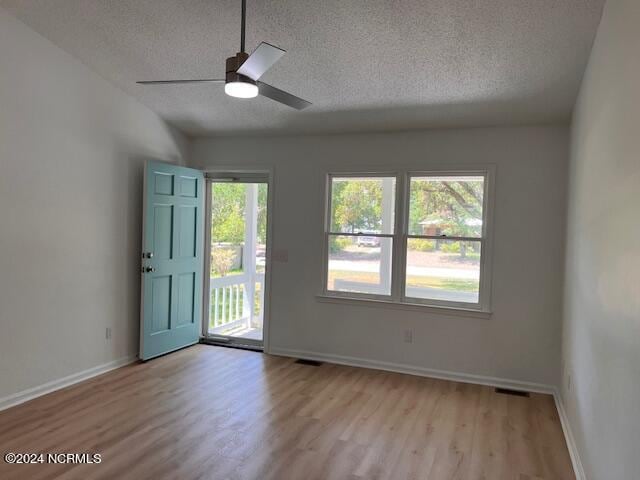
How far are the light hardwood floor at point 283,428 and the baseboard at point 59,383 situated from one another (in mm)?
78

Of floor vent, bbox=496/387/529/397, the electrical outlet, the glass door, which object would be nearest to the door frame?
the glass door

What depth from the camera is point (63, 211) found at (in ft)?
12.3

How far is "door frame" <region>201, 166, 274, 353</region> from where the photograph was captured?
16.4 feet

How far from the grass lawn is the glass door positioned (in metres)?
1.11

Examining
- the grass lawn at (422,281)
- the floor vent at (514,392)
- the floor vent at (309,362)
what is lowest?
the floor vent at (309,362)

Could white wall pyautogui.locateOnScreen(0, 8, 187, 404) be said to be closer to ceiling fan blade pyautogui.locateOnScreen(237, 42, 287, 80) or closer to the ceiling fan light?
the ceiling fan light

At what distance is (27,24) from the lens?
11.1 feet

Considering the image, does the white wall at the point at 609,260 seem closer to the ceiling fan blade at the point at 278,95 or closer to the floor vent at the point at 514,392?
the floor vent at the point at 514,392

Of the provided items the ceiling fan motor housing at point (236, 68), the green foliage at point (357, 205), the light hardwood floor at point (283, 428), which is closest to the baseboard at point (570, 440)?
the light hardwood floor at point (283, 428)

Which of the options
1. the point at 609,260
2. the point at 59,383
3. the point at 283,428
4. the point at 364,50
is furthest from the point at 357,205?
the point at 59,383

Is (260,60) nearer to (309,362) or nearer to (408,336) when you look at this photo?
(408,336)

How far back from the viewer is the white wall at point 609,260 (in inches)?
63.6

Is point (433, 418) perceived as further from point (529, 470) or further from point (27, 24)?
point (27, 24)

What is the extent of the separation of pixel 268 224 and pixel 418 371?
7.21 ft
